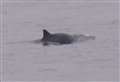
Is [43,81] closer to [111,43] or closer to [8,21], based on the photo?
[111,43]

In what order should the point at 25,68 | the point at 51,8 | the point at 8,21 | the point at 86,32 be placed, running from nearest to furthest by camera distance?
the point at 25,68, the point at 86,32, the point at 8,21, the point at 51,8

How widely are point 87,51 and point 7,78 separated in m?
4.85

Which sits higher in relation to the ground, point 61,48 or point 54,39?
point 54,39

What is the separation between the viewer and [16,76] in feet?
76.7

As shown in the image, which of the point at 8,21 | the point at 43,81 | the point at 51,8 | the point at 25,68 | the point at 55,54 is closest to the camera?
the point at 43,81

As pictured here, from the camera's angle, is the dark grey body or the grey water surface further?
the dark grey body

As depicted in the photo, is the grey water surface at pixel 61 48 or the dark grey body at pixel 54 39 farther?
the dark grey body at pixel 54 39

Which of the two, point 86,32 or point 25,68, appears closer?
point 25,68

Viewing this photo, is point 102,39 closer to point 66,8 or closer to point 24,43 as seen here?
point 24,43

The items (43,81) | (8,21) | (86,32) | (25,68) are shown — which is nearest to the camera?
(43,81)

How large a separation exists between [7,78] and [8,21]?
49.8ft

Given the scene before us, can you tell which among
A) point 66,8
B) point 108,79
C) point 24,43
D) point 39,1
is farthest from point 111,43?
point 39,1

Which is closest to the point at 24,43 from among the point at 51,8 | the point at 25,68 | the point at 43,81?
the point at 25,68

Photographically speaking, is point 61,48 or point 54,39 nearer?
point 61,48
